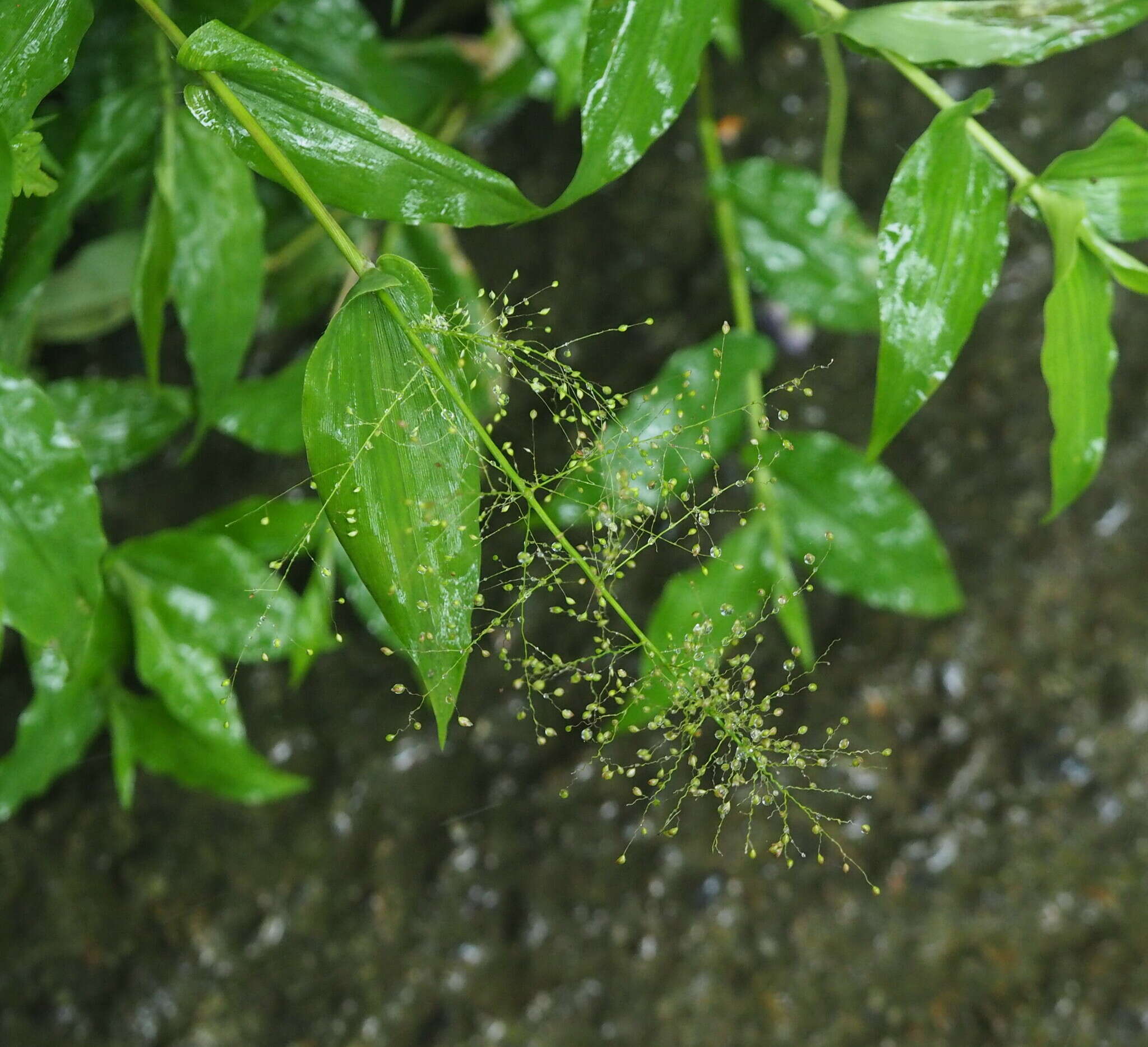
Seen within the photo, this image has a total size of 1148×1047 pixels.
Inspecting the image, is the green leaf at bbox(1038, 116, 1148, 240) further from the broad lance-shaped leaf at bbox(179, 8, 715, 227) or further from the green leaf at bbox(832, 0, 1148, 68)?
the broad lance-shaped leaf at bbox(179, 8, 715, 227)

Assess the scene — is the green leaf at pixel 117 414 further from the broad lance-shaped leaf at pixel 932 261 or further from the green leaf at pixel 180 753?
the broad lance-shaped leaf at pixel 932 261

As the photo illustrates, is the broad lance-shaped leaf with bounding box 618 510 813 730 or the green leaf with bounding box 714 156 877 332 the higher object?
the green leaf with bounding box 714 156 877 332

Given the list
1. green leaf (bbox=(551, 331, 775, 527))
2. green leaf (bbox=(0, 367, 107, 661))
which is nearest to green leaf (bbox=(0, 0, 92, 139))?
green leaf (bbox=(0, 367, 107, 661))

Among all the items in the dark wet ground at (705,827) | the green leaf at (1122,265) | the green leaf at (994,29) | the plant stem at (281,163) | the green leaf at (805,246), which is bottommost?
the dark wet ground at (705,827)


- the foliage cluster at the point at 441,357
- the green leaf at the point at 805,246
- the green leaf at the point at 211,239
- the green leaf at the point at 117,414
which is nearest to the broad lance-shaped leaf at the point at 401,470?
the foliage cluster at the point at 441,357

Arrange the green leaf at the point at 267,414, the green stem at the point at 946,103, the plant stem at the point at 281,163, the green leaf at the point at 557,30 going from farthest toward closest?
the green leaf at the point at 267,414, the green leaf at the point at 557,30, the green stem at the point at 946,103, the plant stem at the point at 281,163

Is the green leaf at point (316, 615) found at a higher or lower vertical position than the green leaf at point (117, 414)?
lower

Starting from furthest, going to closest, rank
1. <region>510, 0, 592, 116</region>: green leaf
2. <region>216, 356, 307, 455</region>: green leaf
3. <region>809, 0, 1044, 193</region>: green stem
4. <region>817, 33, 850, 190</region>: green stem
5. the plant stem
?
<region>817, 33, 850, 190</region>: green stem, <region>216, 356, 307, 455</region>: green leaf, <region>510, 0, 592, 116</region>: green leaf, <region>809, 0, 1044, 193</region>: green stem, the plant stem

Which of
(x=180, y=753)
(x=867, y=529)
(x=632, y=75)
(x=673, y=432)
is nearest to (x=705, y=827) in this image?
(x=867, y=529)
